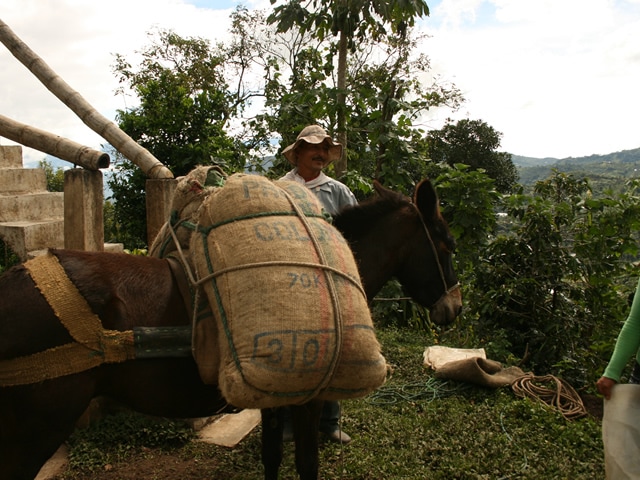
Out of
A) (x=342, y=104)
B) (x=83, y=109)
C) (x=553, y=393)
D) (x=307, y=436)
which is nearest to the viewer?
(x=307, y=436)

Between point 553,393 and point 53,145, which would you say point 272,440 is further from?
point 553,393

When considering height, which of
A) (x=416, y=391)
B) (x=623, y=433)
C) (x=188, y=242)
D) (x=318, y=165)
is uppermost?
(x=318, y=165)

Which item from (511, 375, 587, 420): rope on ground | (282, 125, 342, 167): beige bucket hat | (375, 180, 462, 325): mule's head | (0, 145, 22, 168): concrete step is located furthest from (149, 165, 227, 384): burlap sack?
(0, 145, 22, 168): concrete step

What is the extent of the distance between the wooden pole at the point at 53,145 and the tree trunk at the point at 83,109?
1.29 ft

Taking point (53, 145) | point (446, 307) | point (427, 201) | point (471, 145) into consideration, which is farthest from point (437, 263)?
point (471, 145)

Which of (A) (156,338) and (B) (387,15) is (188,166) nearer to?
(B) (387,15)

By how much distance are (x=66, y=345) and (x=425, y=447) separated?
2.77m

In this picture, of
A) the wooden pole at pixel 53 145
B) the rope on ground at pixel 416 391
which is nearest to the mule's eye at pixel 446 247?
the rope on ground at pixel 416 391

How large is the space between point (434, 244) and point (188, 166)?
500 cm

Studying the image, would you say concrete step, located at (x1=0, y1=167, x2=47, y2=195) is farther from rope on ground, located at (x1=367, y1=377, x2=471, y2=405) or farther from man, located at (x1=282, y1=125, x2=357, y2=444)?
rope on ground, located at (x1=367, y1=377, x2=471, y2=405)

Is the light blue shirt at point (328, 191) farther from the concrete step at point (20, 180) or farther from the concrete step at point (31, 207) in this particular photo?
the concrete step at point (20, 180)

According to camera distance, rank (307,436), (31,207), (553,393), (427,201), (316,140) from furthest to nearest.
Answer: (31,207) < (553,393) < (316,140) < (427,201) < (307,436)

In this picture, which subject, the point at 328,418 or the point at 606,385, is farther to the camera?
the point at 328,418

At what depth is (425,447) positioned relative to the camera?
3826 millimetres
